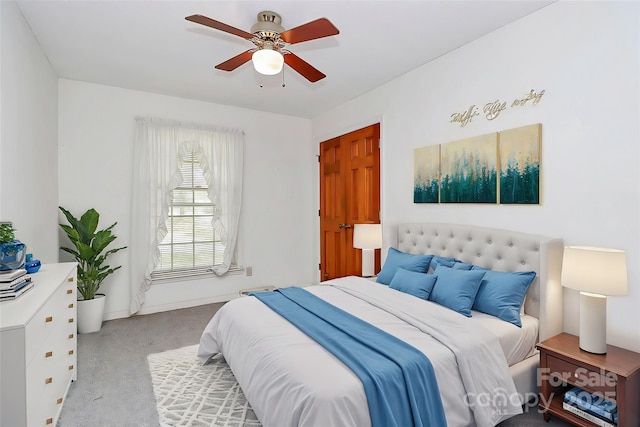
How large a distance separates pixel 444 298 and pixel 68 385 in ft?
9.13

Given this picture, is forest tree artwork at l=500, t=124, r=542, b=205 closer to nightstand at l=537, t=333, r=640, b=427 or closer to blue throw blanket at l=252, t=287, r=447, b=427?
nightstand at l=537, t=333, r=640, b=427

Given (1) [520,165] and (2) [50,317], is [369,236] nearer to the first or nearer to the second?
(1) [520,165]

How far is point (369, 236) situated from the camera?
11.8 ft

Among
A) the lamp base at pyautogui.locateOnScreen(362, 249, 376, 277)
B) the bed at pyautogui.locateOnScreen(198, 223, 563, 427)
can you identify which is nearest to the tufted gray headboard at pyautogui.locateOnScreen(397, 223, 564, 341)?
the bed at pyautogui.locateOnScreen(198, 223, 563, 427)

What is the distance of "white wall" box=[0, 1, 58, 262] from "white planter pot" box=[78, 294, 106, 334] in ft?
2.00

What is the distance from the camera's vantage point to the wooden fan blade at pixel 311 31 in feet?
6.31

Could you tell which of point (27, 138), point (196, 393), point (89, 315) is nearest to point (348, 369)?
point (196, 393)

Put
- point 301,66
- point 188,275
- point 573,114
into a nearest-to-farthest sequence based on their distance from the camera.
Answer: point 573,114 → point 301,66 → point 188,275

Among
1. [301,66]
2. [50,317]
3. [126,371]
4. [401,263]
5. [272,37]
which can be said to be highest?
[272,37]

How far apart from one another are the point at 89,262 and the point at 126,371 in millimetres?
1447

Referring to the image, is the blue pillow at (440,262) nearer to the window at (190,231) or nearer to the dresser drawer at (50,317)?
the dresser drawer at (50,317)

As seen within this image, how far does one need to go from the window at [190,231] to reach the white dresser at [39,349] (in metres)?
1.80

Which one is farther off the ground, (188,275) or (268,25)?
(268,25)

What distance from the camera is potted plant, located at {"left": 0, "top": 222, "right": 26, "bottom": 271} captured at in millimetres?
1778
